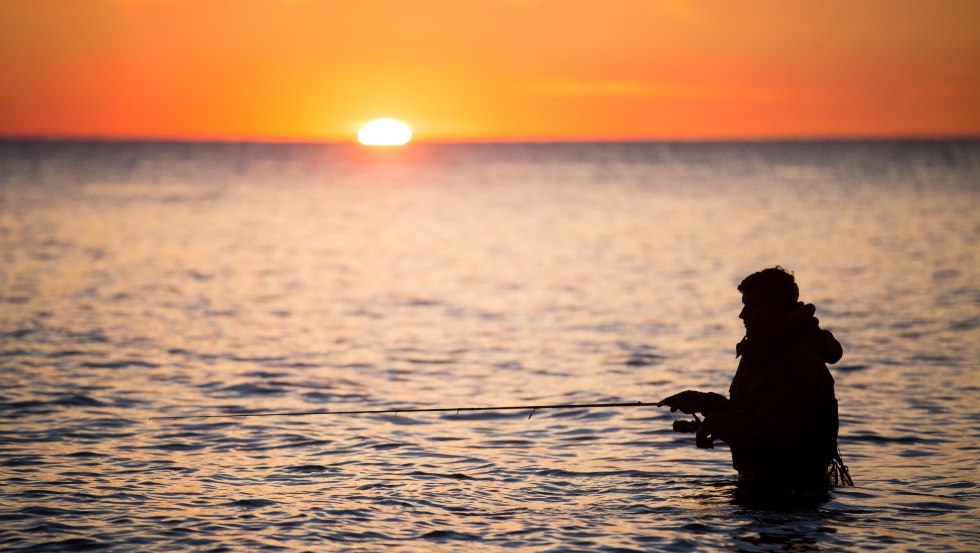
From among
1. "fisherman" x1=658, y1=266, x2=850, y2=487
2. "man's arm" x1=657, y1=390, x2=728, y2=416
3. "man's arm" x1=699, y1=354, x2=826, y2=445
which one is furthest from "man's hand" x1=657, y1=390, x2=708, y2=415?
"man's arm" x1=699, y1=354, x2=826, y2=445

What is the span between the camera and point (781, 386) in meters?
8.88

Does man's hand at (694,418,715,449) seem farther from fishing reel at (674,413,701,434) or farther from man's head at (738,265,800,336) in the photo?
man's head at (738,265,800,336)

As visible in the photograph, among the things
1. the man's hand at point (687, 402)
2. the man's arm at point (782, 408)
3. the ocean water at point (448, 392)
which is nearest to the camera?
the man's arm at point (782, 408)

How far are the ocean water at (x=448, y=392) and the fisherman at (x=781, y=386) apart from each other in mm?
581

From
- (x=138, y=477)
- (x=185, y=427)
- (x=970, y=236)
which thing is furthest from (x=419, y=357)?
(x=970, y=236)

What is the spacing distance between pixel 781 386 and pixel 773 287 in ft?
2.46

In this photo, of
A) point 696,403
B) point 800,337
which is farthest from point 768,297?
point 696,403

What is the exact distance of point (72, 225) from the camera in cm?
4416

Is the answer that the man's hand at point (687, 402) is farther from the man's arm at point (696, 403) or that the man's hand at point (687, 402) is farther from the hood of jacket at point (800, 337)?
the hood of jacket at point (800, 337)

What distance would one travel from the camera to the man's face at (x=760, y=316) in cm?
889

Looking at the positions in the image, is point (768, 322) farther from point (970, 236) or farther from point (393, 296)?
point (970, 236)

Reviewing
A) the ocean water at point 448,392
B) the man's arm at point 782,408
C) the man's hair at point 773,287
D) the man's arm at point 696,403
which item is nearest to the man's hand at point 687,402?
the man's arm at point 696,403

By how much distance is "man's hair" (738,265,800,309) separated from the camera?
8883 mm

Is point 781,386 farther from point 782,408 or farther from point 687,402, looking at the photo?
point 687,402
